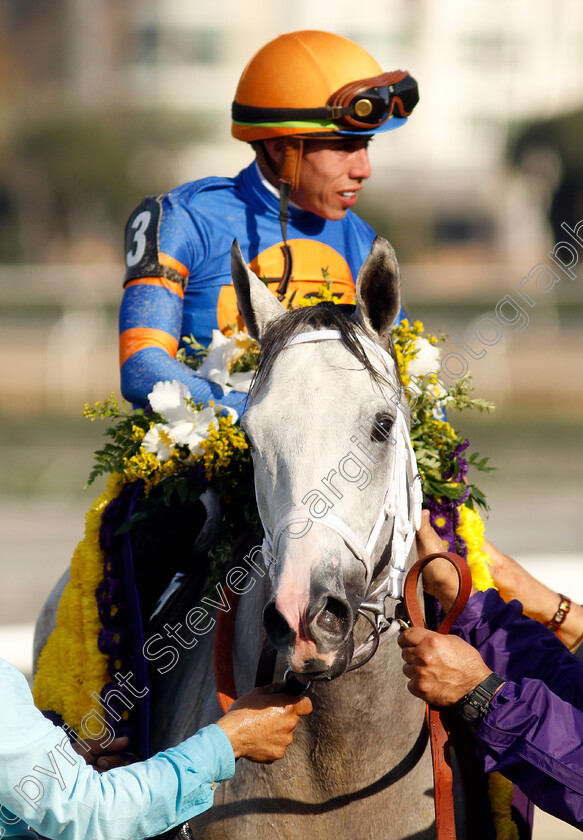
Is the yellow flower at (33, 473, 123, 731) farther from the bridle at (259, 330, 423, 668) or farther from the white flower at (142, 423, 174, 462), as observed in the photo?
the bridle at (259, 330, 423, 668)

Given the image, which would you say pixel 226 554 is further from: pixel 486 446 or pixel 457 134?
pixel 457 134

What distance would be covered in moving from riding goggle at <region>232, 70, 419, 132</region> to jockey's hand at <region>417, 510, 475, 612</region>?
157 centimetres

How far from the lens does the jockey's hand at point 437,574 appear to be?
9.07 ft

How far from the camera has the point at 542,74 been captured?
4938cm

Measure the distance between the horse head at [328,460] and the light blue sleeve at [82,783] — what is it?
1.07ft

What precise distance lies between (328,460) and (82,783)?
0.87 metres

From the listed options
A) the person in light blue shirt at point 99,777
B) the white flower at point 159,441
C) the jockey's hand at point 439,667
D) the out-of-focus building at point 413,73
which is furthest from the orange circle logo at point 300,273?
the out-of-focus building at point 413,73

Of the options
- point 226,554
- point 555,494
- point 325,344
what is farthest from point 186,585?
point 555,494

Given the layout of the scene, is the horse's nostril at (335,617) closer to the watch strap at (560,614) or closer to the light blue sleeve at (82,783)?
the light blue sleeve at (82,783)

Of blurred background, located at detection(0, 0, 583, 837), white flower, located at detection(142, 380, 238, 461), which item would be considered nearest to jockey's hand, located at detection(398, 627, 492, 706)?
white flower, located at detection(142, 380, 238, 461)

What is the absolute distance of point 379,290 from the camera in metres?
2.62

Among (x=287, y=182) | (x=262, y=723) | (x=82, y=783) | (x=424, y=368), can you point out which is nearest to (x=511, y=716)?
(x=262, y=723)

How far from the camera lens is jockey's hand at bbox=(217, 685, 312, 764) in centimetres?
235

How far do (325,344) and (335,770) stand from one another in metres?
1.09
